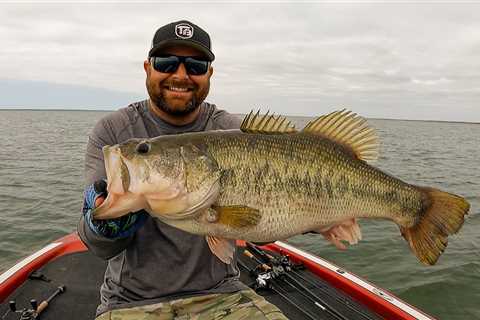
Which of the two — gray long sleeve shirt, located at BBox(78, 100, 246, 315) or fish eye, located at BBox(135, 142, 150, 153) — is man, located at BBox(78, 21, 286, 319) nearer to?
gray long sleeve shirt, located at BBox(78, 100, 246, 315)

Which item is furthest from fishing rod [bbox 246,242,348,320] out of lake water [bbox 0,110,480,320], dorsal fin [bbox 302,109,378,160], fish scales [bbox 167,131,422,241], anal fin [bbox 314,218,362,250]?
lake water [bbox 0,110,480,320]

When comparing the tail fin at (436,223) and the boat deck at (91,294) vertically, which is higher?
the tail fin at (436,223)

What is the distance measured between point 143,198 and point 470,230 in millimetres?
11671

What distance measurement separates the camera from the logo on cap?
11.2ft

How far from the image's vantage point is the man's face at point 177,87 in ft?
11.3

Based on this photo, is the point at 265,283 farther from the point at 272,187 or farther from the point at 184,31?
the point at 184,31

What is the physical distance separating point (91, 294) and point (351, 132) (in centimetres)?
358

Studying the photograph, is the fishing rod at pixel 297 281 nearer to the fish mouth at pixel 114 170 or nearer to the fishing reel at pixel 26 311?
the fishing reel at pixel 26 311

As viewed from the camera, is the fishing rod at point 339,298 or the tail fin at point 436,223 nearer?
the tail fin at point 436,223

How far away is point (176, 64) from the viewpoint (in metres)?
3.43

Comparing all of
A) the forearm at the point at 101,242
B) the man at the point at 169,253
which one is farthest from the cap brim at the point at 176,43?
the forearm at the point at 101,242

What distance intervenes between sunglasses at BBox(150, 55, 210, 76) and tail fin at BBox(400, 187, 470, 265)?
2047 mm

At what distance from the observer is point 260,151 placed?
2.81m

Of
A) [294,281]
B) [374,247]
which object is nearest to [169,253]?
[294,281]
